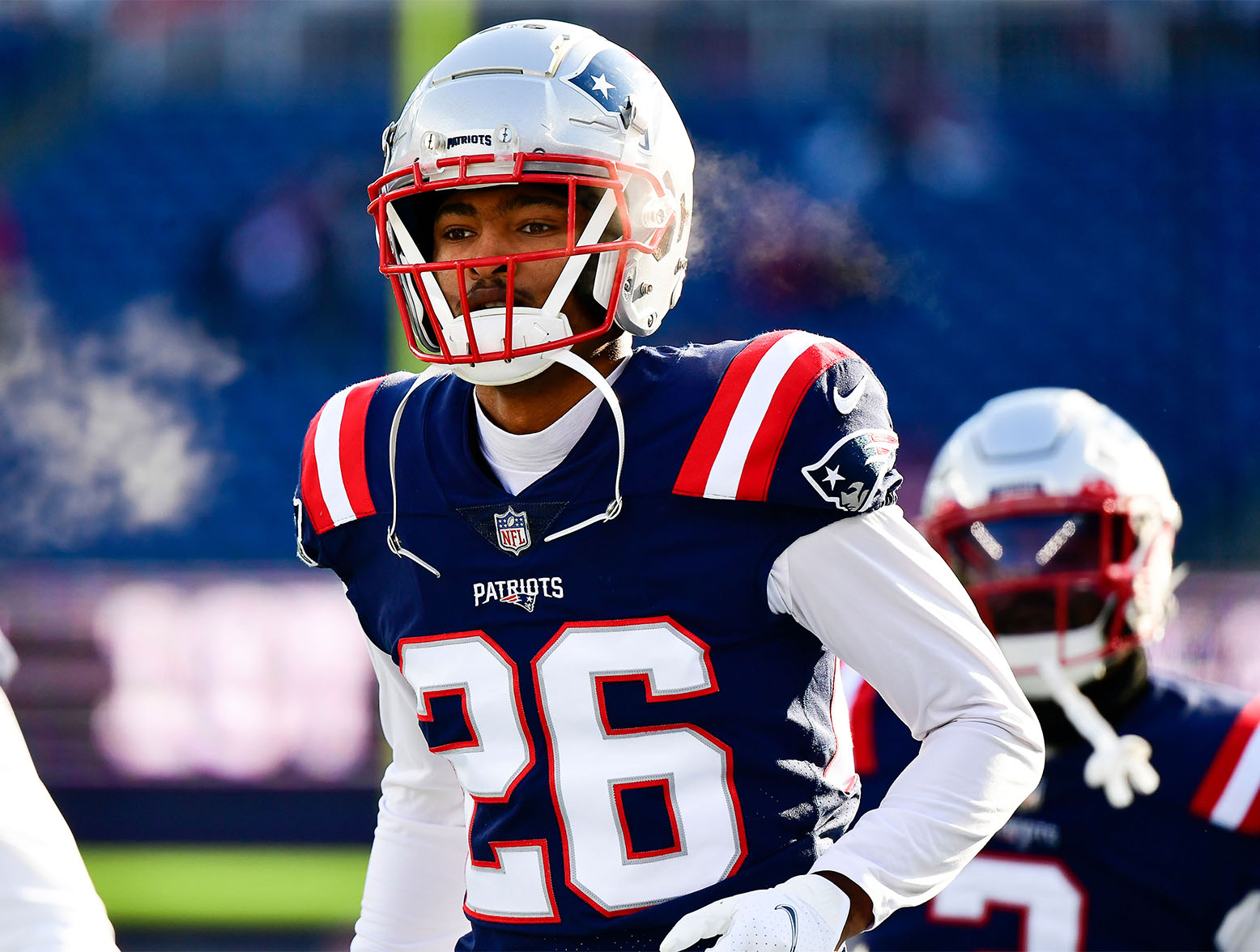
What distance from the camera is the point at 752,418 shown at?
1.40 m

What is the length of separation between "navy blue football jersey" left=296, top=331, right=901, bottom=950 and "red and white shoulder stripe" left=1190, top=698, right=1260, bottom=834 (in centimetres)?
89

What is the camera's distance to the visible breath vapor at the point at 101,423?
630cm

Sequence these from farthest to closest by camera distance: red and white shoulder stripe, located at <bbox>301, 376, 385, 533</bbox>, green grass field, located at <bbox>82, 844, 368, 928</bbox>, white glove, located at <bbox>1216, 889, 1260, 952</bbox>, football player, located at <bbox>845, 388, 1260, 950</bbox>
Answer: green grass field, located at <bbox>82, 844, 368, 928</bbox>
football player, located at <bbox>845, 388, 1260, 950</bbox>
white glove, located at <bbox>1216, 889, 1260, 952</bbox>
red and white shoulder stripe, located at <bbox>301, 376, 385, 533</bbox>

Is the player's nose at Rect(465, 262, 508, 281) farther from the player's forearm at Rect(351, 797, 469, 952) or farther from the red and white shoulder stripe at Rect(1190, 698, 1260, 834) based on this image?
the red and white shoulder stripe at Rect(1190, 698, 1260, 834)

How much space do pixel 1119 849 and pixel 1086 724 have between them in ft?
0.59

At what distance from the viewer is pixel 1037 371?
21.8 ft

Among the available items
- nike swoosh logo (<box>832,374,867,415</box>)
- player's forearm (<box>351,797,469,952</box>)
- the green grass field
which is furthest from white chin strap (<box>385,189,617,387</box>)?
the green grass field

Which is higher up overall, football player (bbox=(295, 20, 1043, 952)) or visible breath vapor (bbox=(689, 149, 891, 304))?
visible breath vapor (bbox=(689, 149, 891, 304))

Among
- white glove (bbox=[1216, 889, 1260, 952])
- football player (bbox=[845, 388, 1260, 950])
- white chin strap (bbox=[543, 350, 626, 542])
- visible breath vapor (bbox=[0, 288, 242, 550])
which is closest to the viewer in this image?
white chin strap (bbox=[543, 350, 626, 542])

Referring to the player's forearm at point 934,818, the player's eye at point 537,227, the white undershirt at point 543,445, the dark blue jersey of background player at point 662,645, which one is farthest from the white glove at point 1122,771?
the player's eye at point 537,227

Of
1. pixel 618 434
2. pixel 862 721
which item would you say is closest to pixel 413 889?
pixel 618 434

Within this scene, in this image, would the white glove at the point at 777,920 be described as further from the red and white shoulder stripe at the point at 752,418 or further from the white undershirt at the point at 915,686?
the red and white shoulder stripe at the point at 752,418

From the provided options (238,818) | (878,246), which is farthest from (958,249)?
(238,818)

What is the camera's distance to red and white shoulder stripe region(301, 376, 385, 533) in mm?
1574
